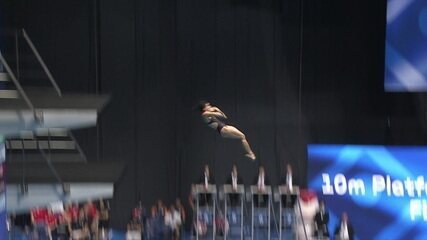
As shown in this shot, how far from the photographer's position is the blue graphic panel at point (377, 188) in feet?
24.4

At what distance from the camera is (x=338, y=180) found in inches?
297

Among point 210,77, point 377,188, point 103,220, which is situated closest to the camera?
point 103,220

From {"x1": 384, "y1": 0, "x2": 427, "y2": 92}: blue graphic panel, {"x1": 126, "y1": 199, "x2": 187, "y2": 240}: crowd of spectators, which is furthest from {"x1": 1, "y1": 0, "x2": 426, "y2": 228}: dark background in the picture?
{"x1": 384, "y1": 0, "x2": 427, "y2": 92}: blue graphic panel

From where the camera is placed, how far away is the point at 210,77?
7895mm

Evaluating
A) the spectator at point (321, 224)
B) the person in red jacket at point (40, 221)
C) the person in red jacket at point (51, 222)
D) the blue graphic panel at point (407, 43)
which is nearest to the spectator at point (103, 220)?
the person in red jacket at point (51, 222)

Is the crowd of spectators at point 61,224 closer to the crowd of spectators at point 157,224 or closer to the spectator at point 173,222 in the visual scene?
the crowd of spectators at point 157,224

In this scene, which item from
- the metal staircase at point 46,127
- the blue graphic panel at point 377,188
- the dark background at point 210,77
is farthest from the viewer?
the dark background at point 210,77

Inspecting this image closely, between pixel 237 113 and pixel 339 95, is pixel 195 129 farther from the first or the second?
pixel 339 95

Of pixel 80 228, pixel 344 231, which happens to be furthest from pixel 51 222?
pixel 344 231

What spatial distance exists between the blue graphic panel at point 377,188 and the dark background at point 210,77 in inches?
13.1

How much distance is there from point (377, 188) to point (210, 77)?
8.10 feet

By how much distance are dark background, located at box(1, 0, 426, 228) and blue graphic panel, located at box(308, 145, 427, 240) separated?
332 mm

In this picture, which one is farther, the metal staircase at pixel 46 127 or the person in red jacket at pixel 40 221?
the person in red jacket at pixel 40 221

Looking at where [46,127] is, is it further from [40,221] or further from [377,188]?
[377,188]
